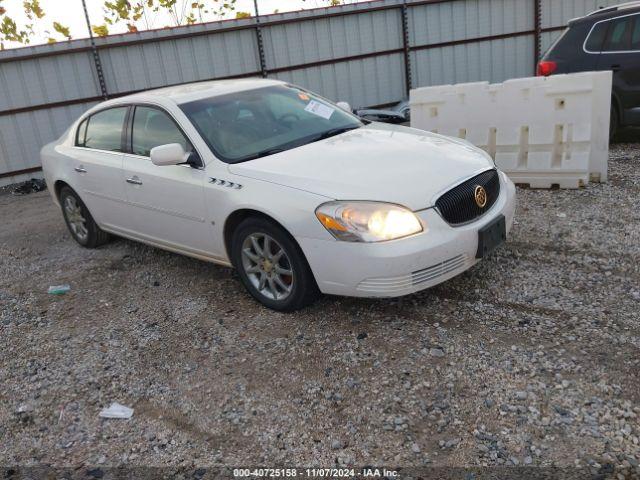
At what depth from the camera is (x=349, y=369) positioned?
328 cm

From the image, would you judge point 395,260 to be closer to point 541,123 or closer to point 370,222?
point 370,222

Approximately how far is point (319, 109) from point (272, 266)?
1.64 m

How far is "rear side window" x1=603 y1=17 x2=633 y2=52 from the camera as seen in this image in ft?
23.9

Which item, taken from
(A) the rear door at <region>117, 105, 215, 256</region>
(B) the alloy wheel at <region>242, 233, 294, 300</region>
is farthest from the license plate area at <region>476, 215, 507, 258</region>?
(A) the rear door at <region>117, 105, 215, 256</region>

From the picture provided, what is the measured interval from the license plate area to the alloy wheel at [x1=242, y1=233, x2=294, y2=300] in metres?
1.23

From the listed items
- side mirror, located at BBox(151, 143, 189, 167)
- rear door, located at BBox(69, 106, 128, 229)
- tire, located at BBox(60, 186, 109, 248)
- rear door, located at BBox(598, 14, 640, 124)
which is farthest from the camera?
rear door, located at BBox(598, 14, 640, 124)

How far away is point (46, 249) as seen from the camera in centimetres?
628

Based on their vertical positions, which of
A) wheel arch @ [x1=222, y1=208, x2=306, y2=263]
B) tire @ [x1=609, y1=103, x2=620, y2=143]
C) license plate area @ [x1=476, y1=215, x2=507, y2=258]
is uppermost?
wheel arch @ [x1=222, y1=208, x2=306, y2=263]

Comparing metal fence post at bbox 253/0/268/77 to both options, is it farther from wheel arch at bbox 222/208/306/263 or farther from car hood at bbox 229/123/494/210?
wheel arch at bbox 222/208/306/263

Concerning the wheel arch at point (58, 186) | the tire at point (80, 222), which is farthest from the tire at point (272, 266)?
the wheel arch at point (58, 186)

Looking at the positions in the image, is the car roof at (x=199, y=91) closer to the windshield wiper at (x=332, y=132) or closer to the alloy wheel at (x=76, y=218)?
the windshield wiper at (x=332, y=132)

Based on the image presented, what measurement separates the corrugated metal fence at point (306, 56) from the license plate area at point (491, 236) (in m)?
8.69

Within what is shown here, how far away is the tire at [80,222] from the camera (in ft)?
18.8

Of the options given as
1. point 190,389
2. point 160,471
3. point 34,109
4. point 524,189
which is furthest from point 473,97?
point 34,109
